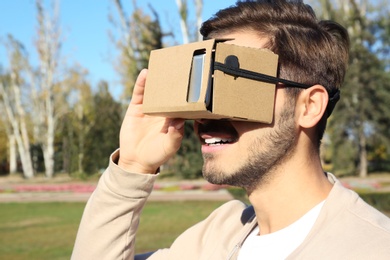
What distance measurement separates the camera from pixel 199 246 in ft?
7.70

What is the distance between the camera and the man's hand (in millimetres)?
2334

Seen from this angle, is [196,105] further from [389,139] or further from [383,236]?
[389,139]

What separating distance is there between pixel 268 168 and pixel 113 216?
66 centimetres

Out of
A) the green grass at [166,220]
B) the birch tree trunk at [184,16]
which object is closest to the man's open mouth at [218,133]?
the green grass at [166,220]

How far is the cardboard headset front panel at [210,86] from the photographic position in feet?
5.92

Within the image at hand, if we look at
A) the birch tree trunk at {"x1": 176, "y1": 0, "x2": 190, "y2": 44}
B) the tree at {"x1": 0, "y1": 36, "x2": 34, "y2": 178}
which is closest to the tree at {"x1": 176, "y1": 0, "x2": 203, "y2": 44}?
the birch tree trunk at {"x1": 176, "y1": 0, "x2": 190, "y2": 44}

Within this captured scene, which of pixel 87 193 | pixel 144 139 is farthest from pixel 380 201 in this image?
pixel 144 139

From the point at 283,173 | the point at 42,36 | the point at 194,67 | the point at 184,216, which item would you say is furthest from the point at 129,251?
the point at 42,36

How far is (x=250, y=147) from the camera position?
2.00 m

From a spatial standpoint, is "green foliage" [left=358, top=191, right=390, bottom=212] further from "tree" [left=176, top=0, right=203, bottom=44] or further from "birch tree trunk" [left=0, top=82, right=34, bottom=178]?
"birch tree trunk" [left=0, top=82, right=34, bottom=178]

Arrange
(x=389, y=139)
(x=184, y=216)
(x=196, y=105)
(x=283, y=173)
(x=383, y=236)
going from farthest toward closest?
(x=389, y=139)
(x=184, y=216)
(x=283, y=173)
(x=196, y=105)
(x=383, y=236)

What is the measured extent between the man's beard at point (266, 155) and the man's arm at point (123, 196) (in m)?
0.37

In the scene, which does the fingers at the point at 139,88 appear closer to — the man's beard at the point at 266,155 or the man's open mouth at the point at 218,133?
the man's open mouth at the point at 218,133

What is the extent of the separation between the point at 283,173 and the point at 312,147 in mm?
161
